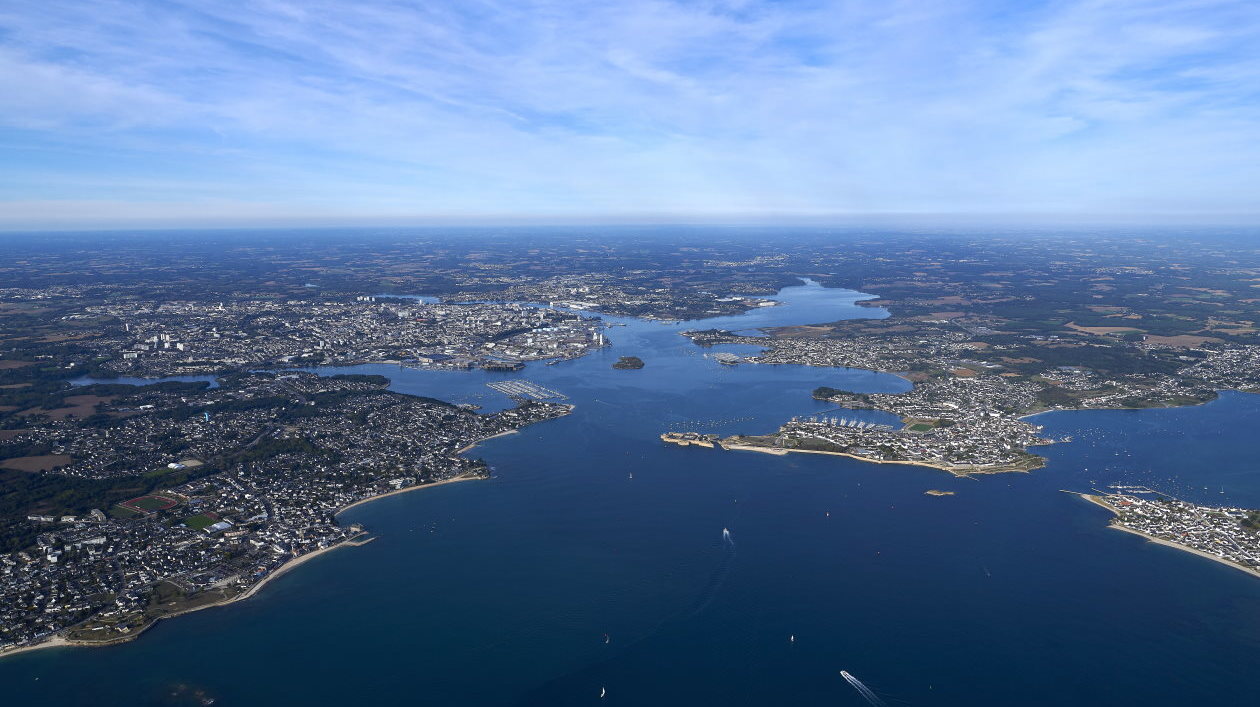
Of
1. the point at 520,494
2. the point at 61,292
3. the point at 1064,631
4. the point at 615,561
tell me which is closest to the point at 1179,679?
the point at 1064,631


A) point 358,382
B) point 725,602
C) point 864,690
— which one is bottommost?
point 864,690

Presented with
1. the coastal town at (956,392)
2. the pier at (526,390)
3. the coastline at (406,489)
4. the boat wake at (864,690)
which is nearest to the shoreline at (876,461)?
the coastal town at (956,392)

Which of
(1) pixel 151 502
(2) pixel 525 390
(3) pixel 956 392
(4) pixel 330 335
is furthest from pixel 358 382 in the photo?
(3) pixel 956 392

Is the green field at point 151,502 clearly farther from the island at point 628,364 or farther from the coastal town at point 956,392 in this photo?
the island at point 628,364

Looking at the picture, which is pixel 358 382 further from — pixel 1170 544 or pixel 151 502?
pixel 1170 544

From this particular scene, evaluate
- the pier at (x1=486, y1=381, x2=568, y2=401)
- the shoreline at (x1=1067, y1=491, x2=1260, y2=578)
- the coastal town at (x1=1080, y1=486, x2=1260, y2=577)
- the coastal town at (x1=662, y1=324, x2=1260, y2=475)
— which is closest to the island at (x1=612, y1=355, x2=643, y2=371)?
the coastal town at (x1=662, y1=324, x2=1260, y2=475)

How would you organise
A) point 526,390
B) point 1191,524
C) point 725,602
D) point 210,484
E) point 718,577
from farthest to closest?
point 526,390 < point 210,484 < point 1191,524 < point 718,577 < point 725,602

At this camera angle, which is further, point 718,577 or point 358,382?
point 358,382

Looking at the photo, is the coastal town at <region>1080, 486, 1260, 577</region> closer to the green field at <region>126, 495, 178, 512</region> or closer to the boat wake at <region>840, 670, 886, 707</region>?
the boat wake at <region>840, 670, 886, 707</region>
